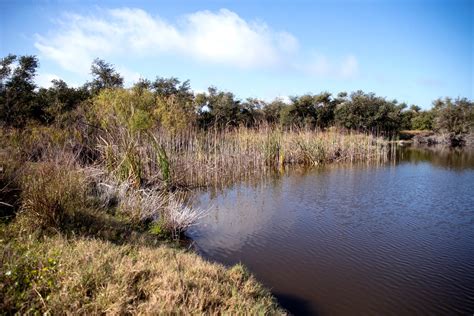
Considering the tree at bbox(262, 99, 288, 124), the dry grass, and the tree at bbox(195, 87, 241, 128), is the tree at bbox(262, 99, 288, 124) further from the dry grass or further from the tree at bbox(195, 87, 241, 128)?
the dry grass

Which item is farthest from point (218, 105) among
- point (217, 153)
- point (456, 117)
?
point (456, 117)

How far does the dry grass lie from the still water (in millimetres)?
1187

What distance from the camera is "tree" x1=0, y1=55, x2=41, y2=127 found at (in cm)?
1341

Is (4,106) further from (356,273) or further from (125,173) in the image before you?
(356,273)

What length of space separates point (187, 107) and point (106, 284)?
594 inches

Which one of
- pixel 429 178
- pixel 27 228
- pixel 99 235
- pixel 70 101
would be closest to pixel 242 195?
pixel 99 235

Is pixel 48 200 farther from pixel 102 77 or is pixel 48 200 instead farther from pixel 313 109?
pixel 313 109

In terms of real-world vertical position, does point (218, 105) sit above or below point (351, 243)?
above

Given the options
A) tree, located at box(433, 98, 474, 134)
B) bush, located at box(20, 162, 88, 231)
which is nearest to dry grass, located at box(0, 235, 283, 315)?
bush, located at box(20, 162, 88, 231)

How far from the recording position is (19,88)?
14.8 m

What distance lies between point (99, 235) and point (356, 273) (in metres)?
4.02

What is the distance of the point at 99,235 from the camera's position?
4.36m

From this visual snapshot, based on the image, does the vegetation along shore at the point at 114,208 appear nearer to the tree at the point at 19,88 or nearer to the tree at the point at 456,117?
the tree at the point at 19,88

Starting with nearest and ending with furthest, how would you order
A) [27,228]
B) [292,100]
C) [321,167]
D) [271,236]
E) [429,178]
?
[27,228], [271,236], [429,178], [321,167], [292,100]
